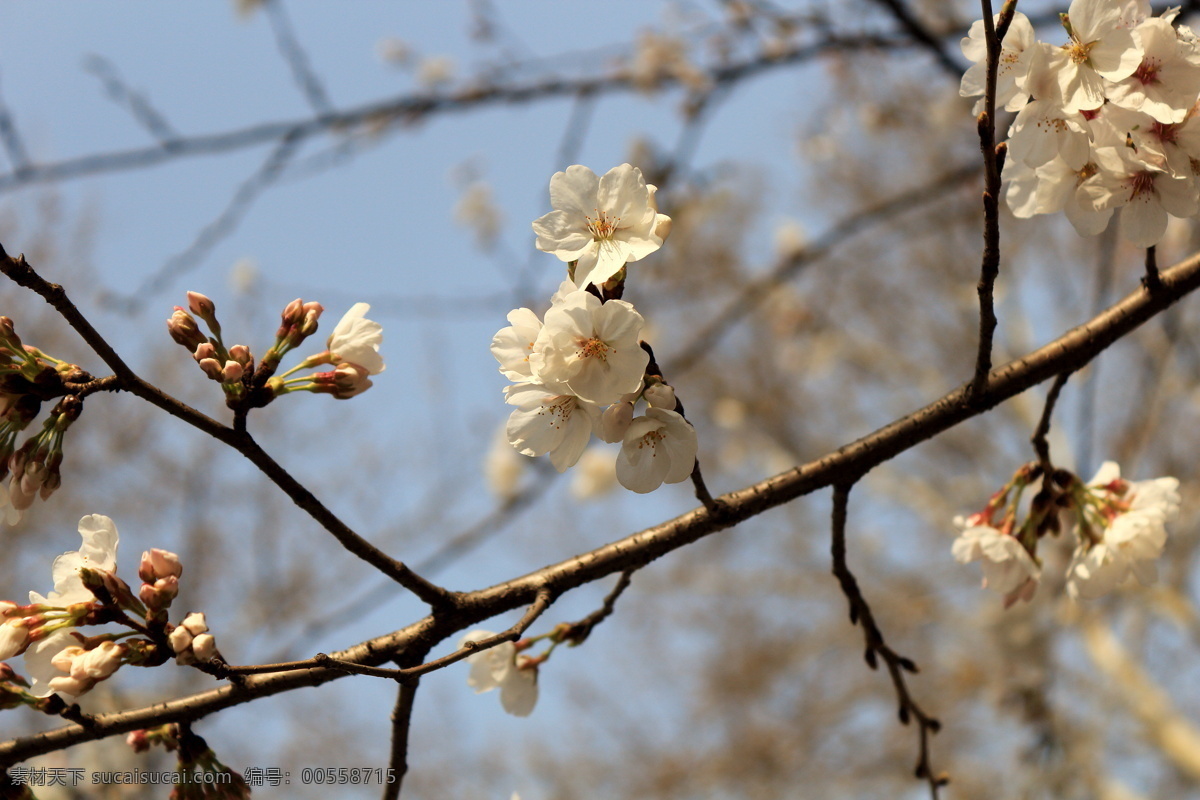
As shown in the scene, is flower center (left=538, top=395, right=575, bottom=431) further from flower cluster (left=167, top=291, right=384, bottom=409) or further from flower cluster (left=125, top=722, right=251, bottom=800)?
flower cluster (left=125, top=722, right=251, bottom=800)

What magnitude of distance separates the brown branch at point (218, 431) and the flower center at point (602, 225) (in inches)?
21.6

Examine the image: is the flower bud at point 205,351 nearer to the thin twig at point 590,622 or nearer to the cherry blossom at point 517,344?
the cherry blossom at point 517,344

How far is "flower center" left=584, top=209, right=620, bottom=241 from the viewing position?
3.89 feet

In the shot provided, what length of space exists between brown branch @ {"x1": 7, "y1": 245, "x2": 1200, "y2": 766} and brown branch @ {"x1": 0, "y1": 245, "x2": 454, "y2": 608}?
88 mm

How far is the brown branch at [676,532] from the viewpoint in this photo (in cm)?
124

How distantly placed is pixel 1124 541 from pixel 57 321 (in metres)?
9.05

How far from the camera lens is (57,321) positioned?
8.01 m

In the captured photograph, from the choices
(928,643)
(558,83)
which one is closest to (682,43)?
(558,83)

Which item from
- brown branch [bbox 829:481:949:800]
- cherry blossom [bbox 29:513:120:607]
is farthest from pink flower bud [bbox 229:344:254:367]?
brown branch [bbox 829:481:949:800]

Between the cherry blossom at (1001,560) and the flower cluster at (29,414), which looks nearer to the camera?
the flower cluster at (29,414)

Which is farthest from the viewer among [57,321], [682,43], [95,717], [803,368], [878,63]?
[803,368]

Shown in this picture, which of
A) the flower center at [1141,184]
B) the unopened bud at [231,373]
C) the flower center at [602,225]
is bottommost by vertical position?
the unopened bud at [231,373]

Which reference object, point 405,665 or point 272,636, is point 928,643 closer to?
point 272,636

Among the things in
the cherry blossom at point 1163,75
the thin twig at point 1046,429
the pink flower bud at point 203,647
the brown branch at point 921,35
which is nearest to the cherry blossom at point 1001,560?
the thin twig at point 1046,429
